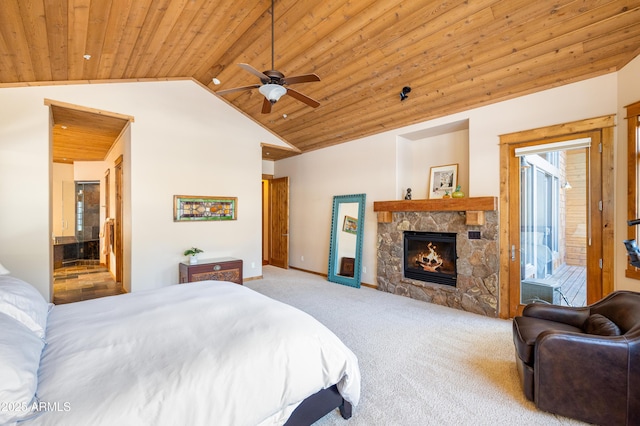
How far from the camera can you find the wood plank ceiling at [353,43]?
8.80 feet

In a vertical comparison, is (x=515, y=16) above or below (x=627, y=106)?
above

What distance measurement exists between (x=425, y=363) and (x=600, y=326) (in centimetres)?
131

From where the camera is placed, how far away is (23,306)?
1630 mm

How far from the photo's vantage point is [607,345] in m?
1.79

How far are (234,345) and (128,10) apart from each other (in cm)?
335

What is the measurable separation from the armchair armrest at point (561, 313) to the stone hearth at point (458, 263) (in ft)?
4.42

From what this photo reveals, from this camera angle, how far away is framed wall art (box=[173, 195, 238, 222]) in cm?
494

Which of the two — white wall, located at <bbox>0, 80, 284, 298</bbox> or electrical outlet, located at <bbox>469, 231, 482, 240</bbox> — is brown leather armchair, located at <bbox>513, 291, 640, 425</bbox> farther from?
white wall, located at <bbox>0, 80, 284, 298</bbox>

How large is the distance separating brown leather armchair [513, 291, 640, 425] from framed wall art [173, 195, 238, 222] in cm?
478

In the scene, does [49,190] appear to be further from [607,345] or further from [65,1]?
[607,345]

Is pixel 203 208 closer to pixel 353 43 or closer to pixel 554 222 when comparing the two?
pixel 353 43

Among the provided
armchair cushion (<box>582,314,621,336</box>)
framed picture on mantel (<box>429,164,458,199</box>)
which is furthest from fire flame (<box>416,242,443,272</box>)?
armchair cushion (<box>582,314,621,336</box>)

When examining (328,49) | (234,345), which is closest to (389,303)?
(234,345)

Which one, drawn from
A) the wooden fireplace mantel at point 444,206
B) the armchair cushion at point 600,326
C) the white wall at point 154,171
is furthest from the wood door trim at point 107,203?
the armchair cushion at point 600,326
